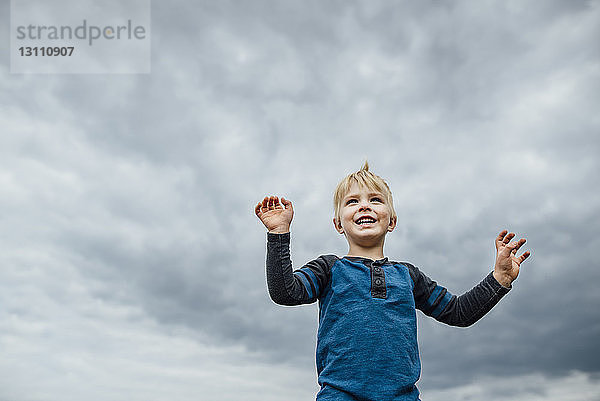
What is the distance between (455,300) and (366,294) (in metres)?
1.12

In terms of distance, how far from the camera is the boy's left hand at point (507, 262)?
537 cm

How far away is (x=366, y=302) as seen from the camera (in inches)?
189

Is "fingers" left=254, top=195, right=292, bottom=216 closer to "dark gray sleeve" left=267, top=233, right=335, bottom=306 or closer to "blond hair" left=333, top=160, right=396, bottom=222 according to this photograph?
"dark gray sleeve" left=267, top=233, right=335, bottom=306

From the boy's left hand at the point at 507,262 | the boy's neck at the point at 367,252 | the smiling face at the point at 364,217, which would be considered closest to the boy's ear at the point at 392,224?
the smiling face at the point at 364,217

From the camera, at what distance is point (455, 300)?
18.2ft

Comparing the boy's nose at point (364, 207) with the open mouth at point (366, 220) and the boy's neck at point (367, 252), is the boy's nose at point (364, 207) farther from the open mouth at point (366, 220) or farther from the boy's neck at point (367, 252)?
the boy's neck at point (367, 252)

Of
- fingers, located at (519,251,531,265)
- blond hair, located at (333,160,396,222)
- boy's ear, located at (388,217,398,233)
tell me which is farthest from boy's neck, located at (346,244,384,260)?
fingers, located at (519,251,531,265)

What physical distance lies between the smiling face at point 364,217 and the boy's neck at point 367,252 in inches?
0.8

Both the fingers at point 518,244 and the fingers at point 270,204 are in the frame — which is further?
the fingers at point 518,244

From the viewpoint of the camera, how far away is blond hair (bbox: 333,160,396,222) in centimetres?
541

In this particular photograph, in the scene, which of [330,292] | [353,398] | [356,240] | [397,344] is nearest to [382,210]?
[356,240]

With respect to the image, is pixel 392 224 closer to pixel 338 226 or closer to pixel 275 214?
pixel 338 226

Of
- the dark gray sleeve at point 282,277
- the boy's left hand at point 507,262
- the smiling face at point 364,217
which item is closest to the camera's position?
the dark gray sleeve at point 282,277

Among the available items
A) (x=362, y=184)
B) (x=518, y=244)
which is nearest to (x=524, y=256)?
(x=518, y=244)
